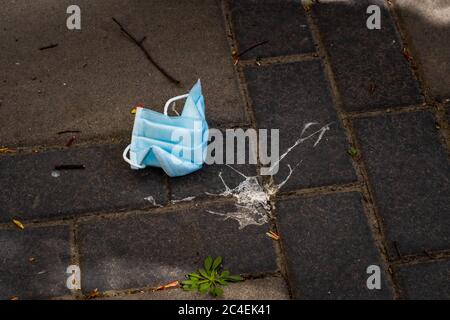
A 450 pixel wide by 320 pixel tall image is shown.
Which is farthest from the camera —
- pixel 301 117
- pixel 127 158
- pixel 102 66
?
pixel 102 66

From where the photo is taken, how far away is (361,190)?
308 centimetres

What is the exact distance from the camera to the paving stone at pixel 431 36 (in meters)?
3.36

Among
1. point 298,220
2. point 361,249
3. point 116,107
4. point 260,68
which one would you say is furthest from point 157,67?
point 361,249

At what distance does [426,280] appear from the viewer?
2.89 metres

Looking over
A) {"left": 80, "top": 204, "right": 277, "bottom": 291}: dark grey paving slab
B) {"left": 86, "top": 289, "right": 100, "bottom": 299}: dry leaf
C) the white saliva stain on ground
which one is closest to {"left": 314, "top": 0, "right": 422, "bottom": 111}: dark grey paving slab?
the white saliva stain on ground

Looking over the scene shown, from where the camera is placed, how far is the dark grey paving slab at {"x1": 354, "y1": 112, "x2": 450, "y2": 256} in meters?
2.98

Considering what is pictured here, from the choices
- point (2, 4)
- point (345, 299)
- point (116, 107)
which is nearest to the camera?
point (345, 299)

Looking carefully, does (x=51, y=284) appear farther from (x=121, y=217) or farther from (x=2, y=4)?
(x=2, y=4)

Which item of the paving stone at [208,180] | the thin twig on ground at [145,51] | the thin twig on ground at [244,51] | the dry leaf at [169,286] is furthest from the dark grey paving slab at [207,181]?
the thin twig on ground at [244,51]

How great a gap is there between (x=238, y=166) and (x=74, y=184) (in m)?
0.72

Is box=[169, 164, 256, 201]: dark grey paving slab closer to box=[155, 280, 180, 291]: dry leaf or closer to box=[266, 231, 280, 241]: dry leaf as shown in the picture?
box=[266, 231, 280, 241]: dry leaf

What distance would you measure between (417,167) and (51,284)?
5.36 feet

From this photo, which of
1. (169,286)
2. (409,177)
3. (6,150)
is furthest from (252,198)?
(6,150)

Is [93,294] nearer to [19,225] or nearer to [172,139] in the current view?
[19,225]
